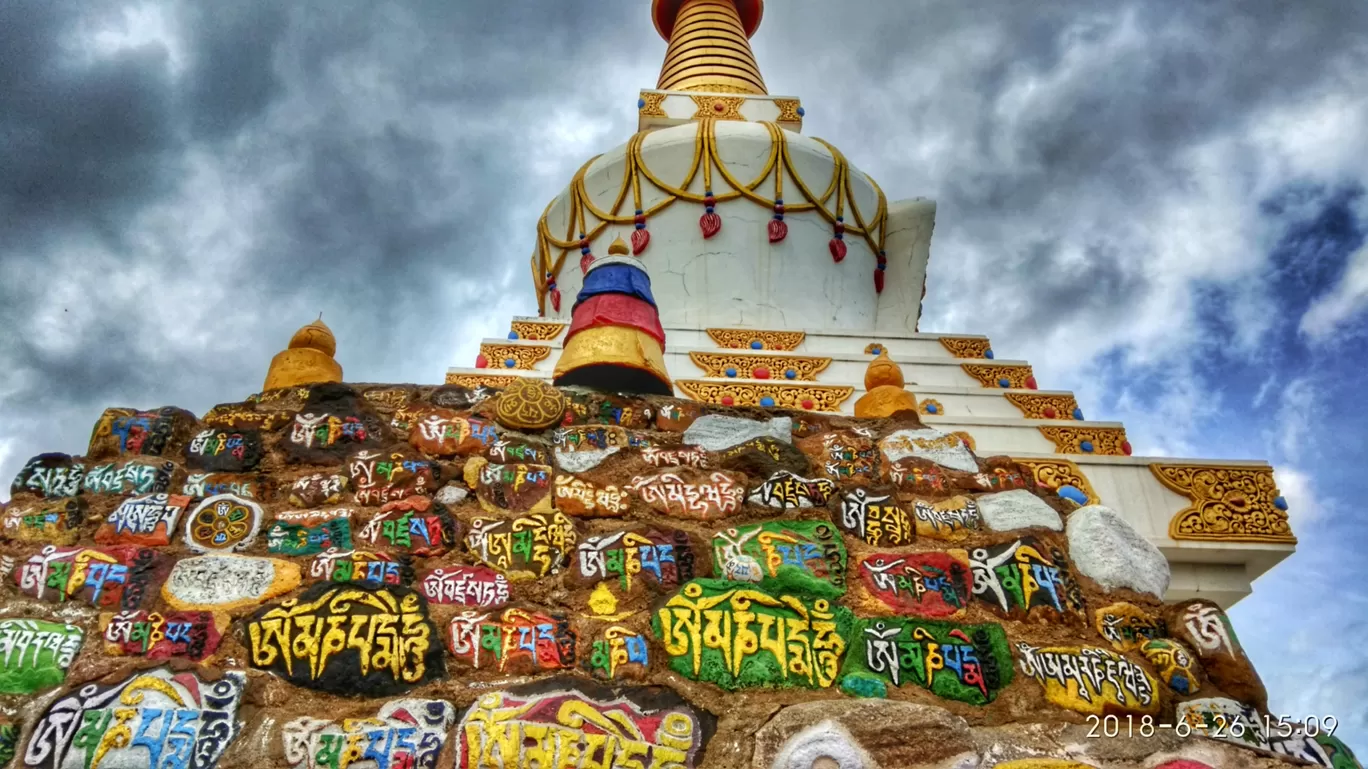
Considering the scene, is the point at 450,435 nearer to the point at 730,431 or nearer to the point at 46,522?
the point at 730,431

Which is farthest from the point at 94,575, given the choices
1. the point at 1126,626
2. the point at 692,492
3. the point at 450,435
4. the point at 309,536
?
the point at 1126,626

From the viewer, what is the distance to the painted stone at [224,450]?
143 inches

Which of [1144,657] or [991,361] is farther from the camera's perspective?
[991,361]

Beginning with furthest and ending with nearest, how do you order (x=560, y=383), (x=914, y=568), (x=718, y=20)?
(x=718, y=20) < (x=560, y=383) < (x=914, y=568)

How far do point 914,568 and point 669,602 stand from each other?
2.63 feet

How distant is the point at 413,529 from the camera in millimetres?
3379

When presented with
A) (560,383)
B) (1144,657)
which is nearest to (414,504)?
(560,383)

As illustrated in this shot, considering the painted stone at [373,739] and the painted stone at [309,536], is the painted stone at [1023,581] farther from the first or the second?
the painted stone at [309,536]

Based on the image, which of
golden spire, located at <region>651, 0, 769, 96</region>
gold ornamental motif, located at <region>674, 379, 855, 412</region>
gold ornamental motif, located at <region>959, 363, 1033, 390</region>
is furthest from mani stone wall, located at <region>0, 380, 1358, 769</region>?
golden spire, located at <region>651, 0, 769, 96</region>

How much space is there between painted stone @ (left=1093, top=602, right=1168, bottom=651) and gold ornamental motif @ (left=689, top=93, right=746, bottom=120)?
10.1 meters

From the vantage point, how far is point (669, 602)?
124 inches

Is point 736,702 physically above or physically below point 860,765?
above

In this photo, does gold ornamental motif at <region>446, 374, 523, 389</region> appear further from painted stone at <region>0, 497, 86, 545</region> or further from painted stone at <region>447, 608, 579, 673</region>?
painted stone at <region>447, 608, 579, 673</region>

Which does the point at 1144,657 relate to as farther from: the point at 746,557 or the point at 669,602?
the point at 669,602
